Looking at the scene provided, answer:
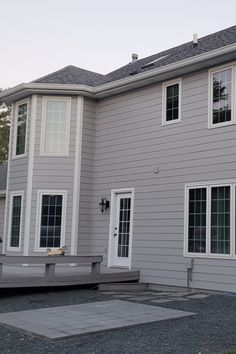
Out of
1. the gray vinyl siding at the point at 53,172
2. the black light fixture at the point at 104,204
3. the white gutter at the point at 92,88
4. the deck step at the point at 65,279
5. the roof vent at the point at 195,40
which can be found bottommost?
the deck step at the point at 65,279

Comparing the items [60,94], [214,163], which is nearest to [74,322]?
[214,163]

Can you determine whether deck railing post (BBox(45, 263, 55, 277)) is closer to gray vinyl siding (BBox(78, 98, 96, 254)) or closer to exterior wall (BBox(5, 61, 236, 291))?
exterior wall (BBox(5, 61, 236, 291))

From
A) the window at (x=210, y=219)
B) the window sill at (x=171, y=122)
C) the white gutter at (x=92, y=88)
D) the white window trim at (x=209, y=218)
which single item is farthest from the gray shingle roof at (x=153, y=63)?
the window at (x=210, y=219)

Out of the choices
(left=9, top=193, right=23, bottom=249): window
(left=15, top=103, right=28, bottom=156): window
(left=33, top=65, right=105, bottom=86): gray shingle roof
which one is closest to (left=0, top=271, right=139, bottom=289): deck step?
(left=9, top=193, right=23, bottom=249): window

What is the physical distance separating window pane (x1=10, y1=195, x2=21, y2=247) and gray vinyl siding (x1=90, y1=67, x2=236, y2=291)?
1.95 meters

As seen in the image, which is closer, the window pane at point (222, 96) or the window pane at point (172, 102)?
the window pane at point (222, 96)

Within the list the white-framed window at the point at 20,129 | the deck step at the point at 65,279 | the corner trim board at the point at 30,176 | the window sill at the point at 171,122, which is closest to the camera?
the deck step at the point at 65,279

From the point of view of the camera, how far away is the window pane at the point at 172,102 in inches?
420

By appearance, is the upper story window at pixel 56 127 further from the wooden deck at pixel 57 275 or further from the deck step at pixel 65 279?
the deck step at pixel 65 279

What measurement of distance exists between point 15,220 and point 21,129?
96.8 inches

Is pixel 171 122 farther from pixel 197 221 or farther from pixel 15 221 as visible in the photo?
pixel 15 221

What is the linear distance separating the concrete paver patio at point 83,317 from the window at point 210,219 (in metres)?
2.30

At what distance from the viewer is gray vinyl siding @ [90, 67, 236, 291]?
956cm

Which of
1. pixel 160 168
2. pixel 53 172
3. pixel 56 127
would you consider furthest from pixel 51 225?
pixel 160 168
